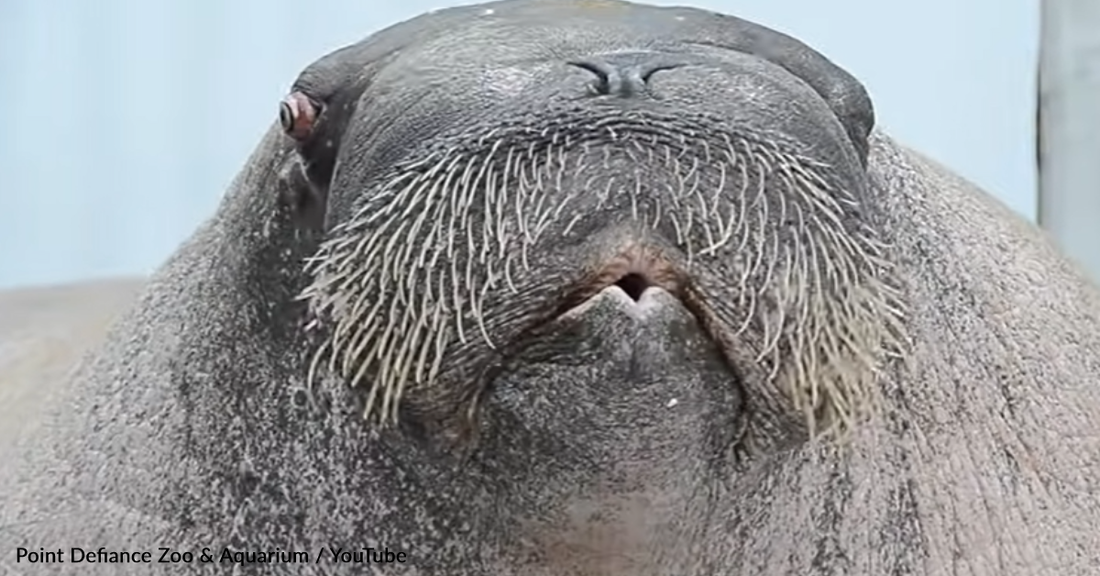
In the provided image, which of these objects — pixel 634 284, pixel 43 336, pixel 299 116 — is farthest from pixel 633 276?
pixel 43 336

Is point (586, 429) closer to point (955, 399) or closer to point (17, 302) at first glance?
point (955, 399)

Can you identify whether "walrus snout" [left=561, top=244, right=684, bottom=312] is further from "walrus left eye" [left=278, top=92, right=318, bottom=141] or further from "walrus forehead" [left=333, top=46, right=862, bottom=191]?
"walrus left eye" [left=278, top=92, right=318, bottom=141]

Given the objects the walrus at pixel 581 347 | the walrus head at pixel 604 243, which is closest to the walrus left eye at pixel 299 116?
the walrus at pixel 581 347

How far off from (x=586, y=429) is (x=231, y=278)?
1.36 ft

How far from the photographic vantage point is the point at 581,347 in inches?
42.8

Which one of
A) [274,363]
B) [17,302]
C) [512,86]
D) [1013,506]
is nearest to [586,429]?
[512,86]

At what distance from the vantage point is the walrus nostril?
1093 mm

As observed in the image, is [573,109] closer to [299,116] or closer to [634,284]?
[634,284]

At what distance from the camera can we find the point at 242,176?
1.54m

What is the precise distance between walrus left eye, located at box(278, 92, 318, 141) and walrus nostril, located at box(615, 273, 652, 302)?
13.3 inches

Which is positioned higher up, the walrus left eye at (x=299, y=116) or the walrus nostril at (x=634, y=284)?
the walrus left eye at (x=299, y=116)

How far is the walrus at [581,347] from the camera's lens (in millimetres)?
1092

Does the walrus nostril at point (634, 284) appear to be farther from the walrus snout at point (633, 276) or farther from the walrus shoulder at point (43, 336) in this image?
the walrus shoulder at point (43, 336)

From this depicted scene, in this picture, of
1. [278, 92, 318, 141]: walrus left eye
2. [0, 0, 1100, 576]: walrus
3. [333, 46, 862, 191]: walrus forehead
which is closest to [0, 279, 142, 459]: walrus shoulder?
[0, 0, 1100, 576]: walrus
